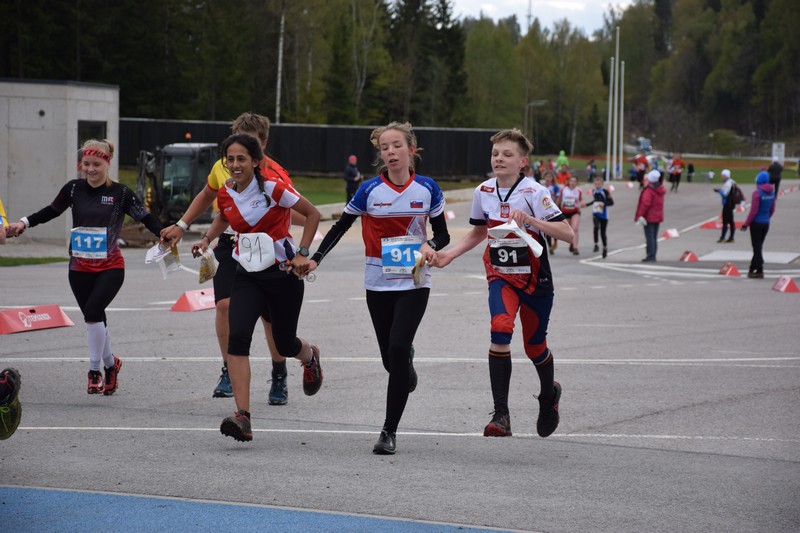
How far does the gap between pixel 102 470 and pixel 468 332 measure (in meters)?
7.08

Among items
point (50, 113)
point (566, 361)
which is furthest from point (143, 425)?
point (50, 113)

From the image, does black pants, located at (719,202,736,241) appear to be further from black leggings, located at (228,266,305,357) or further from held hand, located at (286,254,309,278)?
held hand, located at (286,254,309,278)

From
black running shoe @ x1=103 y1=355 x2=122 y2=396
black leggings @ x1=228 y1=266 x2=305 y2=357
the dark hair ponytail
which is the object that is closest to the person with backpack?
black running shoe @ x1=103 y1=355 x2=122 y2=396

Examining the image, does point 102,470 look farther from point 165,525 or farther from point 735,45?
point 735,45

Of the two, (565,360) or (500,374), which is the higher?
(500,374)

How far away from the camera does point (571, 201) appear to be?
2561 centimetres

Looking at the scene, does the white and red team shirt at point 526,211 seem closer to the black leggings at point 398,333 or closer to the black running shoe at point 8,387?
the black leggings at point 398,333

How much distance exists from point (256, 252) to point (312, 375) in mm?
1269

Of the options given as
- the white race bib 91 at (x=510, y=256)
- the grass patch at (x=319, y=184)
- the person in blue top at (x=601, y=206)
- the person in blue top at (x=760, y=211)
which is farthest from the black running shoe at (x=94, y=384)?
the grass patch at (x=319, y=184)

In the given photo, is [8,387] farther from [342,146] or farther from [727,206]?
[342,146]

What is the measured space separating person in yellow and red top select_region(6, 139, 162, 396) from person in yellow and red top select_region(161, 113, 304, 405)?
0.56 metres

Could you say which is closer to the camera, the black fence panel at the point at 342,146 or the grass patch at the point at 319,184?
the grass patch at the point at 319,184

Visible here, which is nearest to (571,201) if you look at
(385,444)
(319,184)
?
(385,444)

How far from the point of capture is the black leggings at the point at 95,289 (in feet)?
28.8
